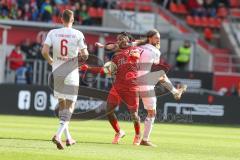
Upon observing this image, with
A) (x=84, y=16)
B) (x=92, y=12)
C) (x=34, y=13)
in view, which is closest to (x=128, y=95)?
(x=34, y=13)

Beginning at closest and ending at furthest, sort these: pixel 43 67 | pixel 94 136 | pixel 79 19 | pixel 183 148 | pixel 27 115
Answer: pixel 183 148, pixel 94 136, pixel 27 115, pixel 43 67, pixel 79 19

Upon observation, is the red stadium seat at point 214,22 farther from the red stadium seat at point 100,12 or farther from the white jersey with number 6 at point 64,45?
the white jersey with number 6 at point 64,45

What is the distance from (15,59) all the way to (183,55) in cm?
904

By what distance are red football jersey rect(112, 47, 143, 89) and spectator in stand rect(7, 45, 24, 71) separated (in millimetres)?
16595

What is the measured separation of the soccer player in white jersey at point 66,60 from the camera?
16.2m

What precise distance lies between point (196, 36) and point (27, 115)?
12613 mm

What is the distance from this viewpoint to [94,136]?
20.8 meters

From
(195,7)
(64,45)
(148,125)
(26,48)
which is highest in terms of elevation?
(195,7)

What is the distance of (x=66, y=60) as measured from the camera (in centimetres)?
1630

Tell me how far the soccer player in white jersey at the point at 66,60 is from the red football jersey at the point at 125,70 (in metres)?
2.35

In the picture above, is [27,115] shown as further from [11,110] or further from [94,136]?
[94,136]

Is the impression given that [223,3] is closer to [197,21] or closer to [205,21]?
[205,21]

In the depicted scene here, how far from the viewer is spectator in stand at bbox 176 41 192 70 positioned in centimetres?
4000

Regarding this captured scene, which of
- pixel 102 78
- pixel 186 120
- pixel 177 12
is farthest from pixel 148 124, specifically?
pixel 177 12
